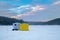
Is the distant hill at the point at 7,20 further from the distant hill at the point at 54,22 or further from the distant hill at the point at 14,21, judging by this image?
the distant hill at the point at 54,22

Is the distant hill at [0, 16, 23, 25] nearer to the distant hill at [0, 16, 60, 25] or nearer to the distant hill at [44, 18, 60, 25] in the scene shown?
the distant hill at [0, 16, 60, 25]

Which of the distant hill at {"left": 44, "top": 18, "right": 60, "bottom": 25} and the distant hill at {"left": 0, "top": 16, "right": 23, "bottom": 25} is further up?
the distant hill at {"left": 0, "top": 16, "right": 23, "bottom": 25}

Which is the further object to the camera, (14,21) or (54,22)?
(54,22)

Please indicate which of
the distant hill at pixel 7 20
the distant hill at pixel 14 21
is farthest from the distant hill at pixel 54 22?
the distant hill at pixel 7 20

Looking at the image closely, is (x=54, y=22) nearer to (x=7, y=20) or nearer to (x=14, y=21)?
(x=14, y=21)

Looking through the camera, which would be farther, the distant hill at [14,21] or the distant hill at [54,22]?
the distant hill at [54,22]

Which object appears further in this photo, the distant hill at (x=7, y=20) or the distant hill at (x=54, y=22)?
the distant hill at (x=54, y=22)

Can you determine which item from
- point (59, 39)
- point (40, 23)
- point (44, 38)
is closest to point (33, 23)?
point (40, 23)

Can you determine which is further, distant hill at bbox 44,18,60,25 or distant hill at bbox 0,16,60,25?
distant hill at bbox 44,18,60,25

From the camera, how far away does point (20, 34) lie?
293 cm

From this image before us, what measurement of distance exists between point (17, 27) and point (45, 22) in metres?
0.50

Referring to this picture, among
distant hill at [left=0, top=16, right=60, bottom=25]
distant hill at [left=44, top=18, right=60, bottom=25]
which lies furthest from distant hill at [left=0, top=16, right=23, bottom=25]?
distant hill at [left=44, top=18, right=60, bottom=25]

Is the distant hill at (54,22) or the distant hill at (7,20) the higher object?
the distant hill at (7,20)

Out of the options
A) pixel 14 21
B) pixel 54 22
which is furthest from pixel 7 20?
pixel 54 22
